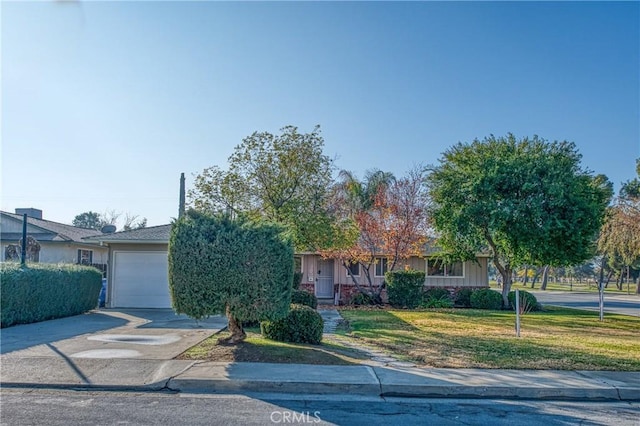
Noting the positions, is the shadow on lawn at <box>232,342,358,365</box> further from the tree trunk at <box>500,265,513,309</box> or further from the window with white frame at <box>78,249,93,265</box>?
the window with white frame at <box>78,249,93,265</box>

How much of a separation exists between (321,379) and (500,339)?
21.2 feet

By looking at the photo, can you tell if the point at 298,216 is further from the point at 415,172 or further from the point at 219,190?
the point at 415,172

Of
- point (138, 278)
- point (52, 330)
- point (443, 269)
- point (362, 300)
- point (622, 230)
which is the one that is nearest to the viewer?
point (52, 330)

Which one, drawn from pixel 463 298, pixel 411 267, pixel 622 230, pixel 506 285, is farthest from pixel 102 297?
pixel 622 230

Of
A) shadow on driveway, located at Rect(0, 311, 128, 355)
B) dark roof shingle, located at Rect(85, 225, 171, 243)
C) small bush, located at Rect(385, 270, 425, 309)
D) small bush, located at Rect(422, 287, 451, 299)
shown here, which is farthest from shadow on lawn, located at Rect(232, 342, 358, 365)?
small bush, located at Rect(422, 287, 451, 299)

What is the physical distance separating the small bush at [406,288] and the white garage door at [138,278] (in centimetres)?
940

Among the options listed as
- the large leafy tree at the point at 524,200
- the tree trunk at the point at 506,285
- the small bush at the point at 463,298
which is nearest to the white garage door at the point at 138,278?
the large leafy tree at the point at 524,200

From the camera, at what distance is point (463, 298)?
23.1m

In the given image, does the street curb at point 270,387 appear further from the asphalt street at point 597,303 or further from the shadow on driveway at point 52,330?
the asphalt street at point 597,303

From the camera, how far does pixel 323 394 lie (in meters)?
6.88

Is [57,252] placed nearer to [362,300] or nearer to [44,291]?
[44,291]

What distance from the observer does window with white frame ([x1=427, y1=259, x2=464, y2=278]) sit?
24484 mm

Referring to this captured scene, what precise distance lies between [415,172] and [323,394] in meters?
17.1

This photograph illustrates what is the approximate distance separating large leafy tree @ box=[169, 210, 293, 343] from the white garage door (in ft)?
33.9
